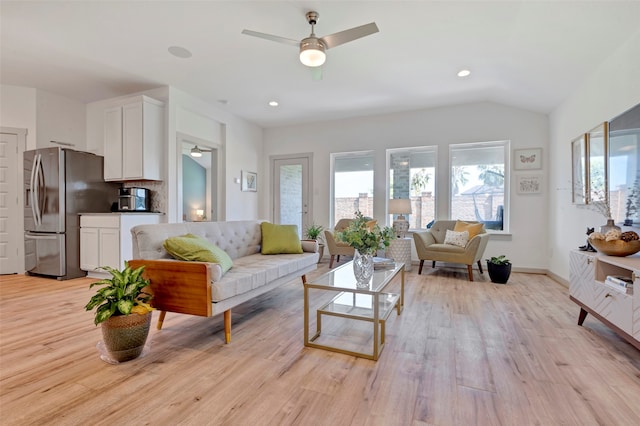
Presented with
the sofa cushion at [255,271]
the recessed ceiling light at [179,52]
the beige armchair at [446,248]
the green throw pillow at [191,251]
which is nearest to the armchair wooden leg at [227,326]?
the sofa cushion at [255,271]

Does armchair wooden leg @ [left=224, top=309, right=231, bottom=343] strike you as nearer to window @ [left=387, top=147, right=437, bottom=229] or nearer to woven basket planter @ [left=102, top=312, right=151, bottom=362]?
woven basket planter @ [left=102, top=312, right=151, bottom=362]

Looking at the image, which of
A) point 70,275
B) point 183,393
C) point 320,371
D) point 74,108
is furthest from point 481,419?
point 74,108

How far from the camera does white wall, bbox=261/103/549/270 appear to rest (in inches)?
185

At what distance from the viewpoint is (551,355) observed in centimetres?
202

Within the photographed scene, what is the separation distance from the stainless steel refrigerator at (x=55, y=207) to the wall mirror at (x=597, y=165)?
622cm

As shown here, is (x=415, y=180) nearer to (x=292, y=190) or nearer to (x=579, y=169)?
(x=579, y=169)

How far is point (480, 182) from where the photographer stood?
200 inches

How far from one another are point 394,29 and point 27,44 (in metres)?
3.99

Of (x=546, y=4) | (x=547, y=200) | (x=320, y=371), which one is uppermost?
(x=546, y=4)

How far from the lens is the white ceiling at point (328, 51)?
2.66 meters

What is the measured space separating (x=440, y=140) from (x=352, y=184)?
1771 mm

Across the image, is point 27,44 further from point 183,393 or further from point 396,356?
point 396,356

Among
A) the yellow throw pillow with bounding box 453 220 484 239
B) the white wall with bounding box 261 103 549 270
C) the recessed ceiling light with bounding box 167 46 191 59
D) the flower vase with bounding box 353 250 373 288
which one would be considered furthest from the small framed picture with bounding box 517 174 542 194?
the recessed ceiling light with bounding box 167 46 191 59

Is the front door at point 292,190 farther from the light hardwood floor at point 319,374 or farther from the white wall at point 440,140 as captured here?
the light hardwood floor at point 319,374
